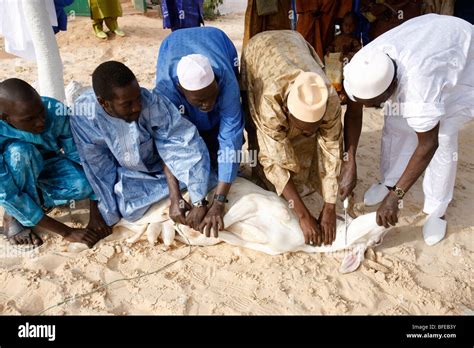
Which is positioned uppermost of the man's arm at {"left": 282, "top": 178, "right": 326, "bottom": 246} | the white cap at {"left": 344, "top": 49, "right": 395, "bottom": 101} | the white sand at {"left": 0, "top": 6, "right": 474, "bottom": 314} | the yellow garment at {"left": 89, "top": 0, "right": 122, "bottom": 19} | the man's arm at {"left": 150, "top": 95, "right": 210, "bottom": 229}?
the yellow garment at {"left": 89, "top": 0, "right": 122, "bottom": 19}

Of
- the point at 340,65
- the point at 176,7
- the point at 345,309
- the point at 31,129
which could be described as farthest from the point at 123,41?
the point at 345,309

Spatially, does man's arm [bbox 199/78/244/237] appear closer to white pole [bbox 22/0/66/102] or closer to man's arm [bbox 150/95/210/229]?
man's arm [bbox 150/95/210/229]

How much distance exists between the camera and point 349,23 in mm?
4426

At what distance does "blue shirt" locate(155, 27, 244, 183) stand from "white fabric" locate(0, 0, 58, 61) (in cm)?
104

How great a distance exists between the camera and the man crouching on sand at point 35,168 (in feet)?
7.32

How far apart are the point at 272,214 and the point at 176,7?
2.97 m

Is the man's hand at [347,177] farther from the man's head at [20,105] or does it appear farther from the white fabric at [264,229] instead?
the man's head at [20,105]

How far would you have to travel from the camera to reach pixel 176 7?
461 centimetres

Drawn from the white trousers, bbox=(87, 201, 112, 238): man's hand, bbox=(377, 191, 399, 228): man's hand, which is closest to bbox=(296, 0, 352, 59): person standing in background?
the white trousers

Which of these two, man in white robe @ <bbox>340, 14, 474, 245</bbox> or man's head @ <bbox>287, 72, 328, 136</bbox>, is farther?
man in white robe @ <bbox>340, 14, 474, 245</bbox>

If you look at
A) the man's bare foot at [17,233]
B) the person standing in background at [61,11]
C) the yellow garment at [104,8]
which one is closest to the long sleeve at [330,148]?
the man's bare foot at [17,233]

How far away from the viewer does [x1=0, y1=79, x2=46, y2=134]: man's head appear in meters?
2.18

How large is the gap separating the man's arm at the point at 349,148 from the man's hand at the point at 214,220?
2.55 ft
